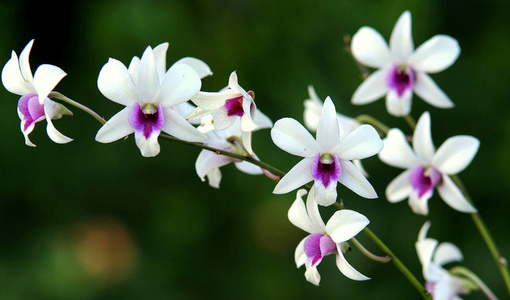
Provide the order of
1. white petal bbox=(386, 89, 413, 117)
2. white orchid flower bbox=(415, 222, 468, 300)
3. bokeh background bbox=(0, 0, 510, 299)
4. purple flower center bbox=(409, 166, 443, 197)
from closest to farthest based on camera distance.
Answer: white orchid flower bbox=(415, 222, 468, 300) → purple flower center bbox=(409, 166, 443, 197) → white petal bbox=(386, 89, 413, 117) → bokeh background bbox=(0, 0, 510, 299)

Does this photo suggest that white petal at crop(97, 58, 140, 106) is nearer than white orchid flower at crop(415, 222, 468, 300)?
Yes

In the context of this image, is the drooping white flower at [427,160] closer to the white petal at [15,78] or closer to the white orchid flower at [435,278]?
the white orchid flower at [435,278]

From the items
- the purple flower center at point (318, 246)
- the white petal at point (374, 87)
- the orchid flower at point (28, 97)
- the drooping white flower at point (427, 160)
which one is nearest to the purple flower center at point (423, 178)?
the drooping white flower at point (427, 160)

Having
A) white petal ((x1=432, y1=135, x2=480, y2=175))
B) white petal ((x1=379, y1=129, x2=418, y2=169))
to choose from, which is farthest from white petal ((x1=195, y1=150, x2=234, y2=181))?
white petal ((x1=432, y1=135, x2=480, y2=175))

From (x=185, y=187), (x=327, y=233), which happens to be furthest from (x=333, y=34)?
(x=327, y=233)

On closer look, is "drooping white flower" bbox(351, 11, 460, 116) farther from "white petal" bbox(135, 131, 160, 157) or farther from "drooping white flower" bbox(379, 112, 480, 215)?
"white petal" bbox(135, 131, 160, 157)

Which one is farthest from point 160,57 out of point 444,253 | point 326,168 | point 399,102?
point 444,253

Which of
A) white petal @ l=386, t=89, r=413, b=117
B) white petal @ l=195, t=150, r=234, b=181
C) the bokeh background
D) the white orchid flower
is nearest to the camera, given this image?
white petal @ l=195, t=150, r=234, b=181

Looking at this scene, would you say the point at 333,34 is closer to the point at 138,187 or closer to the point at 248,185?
the point at 248,185

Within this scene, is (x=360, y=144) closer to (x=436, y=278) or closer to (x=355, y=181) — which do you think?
(x=355, y=181)
